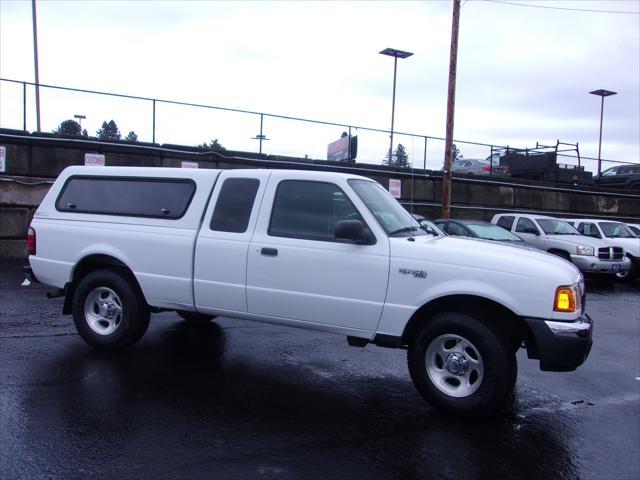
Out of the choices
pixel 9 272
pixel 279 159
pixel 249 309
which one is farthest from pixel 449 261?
pixel 279 159

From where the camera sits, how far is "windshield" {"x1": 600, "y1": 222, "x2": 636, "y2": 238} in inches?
640

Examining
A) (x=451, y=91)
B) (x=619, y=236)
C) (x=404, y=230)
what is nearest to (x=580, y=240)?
(x=619, y=236)

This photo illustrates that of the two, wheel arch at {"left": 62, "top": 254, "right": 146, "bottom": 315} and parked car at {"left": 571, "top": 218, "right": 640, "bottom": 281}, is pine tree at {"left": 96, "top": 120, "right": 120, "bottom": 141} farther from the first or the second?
parked car at {"left": 571, "top": 218, "right": 640, "bottom": 281}

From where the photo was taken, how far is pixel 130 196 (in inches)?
238

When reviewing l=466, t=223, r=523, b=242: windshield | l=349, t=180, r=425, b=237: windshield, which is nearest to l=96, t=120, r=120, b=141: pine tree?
l=466, t=223, r=523, b=242: windshield

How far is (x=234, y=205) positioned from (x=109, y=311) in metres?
1.87

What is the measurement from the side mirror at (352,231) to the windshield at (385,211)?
24cm

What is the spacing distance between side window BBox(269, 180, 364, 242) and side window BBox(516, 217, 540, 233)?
12130 mm

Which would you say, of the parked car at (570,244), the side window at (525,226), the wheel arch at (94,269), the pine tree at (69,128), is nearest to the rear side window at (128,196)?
the wheel arch at (94,269)

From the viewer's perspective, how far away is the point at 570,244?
14758 mm

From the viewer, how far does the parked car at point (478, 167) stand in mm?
27109

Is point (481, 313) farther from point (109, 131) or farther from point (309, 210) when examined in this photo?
point (109, 131)

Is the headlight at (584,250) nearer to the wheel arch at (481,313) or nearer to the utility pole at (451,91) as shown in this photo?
the utility pole at (451,91)

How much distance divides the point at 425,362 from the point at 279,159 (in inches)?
563
